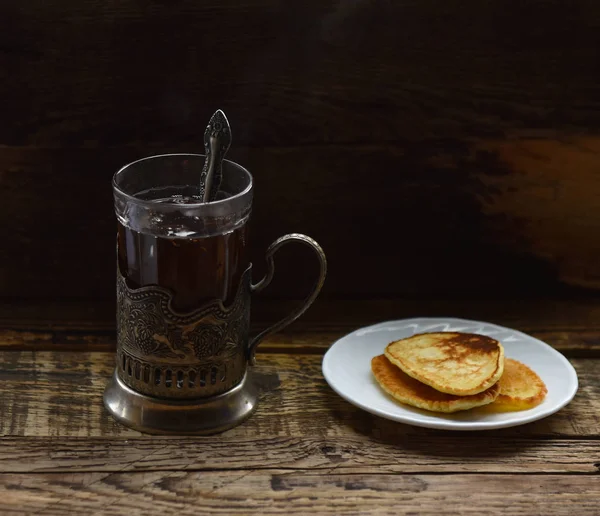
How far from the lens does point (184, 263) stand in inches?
41.3

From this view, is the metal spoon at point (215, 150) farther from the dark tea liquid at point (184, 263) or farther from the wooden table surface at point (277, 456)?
the wooden table surface at point (277, 456)

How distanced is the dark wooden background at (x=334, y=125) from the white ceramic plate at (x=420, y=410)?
15 cm

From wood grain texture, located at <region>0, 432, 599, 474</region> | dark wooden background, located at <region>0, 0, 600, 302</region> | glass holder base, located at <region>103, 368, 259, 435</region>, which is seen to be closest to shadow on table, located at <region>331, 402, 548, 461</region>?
wood grain texture, located at <region>0, 432, 599, 474</region>

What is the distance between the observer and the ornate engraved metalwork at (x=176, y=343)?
1078 mm

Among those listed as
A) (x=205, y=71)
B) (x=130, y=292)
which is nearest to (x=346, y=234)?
(x=205, y=71)

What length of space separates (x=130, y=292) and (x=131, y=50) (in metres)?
0.38

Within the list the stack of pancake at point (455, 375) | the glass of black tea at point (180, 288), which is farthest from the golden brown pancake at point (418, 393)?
the glass of black tea at point (180, 288)

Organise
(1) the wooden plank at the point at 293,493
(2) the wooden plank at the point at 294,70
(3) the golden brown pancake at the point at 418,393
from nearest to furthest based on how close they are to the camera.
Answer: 1. (1) the wooden plank at the point at 293,493
2. (3) the golden brown pancake at the point at 418,393
3. (2) the wooden plank at the point at 294,70

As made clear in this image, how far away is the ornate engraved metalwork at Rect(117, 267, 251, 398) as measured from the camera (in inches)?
42.4

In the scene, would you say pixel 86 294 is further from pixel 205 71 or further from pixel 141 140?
pixel 205 71

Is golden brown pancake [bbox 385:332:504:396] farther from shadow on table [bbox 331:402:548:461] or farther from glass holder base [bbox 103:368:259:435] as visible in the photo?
glass holder base [bbox 103:368:259:435]

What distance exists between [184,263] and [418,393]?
0.33 meters

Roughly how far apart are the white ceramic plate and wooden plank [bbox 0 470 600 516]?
3.0 inches

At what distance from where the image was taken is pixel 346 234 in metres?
1.43
